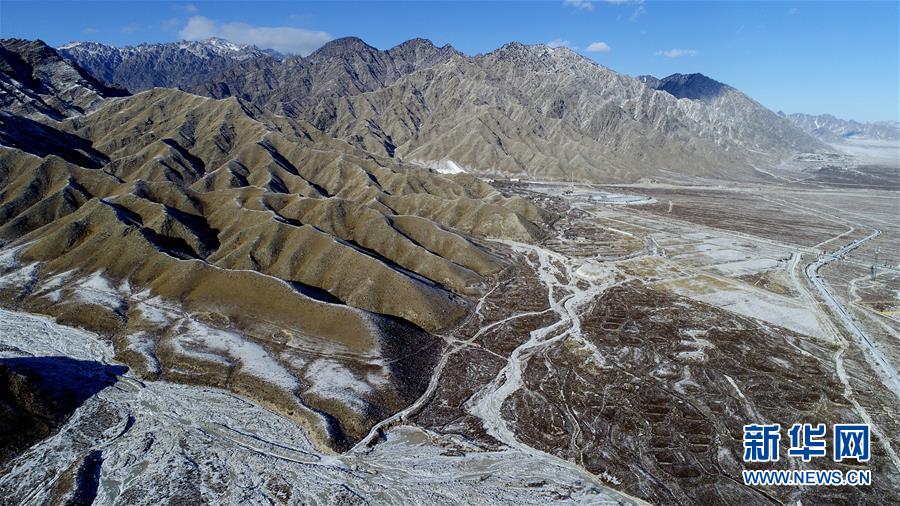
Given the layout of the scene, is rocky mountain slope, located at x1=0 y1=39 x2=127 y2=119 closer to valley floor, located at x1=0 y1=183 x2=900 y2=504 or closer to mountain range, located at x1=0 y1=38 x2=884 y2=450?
mountain range, located at x1=0 y1=38 x2=884 y2=450

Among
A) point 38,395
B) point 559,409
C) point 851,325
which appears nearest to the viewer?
point 38,395


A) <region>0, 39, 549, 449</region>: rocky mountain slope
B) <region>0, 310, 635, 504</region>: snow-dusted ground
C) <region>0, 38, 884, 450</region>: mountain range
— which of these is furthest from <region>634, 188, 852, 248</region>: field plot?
<region>0, 310, 635, 504</region>: snow-dusted ground

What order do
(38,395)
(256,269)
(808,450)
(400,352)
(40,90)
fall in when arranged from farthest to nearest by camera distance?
(40,90) < (256,269) < (400,352) < (38,395) < (808,450)

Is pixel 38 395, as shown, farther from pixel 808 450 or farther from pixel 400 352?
pixel 808 450

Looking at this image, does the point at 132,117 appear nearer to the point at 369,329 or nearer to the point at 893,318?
the point at 369,329

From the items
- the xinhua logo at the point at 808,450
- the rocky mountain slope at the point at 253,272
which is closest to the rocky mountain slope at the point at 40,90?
the rocky mountain slope at the point at 253,272

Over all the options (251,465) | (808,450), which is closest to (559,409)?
(808,450)

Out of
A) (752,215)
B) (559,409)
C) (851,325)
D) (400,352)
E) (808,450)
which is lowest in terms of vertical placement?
(808,450)
